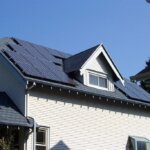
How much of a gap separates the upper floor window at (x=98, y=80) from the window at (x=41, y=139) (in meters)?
4.32

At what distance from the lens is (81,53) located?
23031 millimetres

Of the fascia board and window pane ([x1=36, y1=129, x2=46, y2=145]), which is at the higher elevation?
the fascia board

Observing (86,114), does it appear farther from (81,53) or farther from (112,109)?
(81,53)

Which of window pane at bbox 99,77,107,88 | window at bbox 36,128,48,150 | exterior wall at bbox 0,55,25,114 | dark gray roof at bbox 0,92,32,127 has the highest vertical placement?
window pane at bbox 99,77,107,88

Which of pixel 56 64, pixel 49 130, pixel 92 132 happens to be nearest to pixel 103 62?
pixel 56 64

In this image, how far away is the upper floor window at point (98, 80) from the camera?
21.9 metres

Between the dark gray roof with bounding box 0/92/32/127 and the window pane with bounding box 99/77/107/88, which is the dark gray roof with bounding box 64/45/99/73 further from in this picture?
the dark gray roof with bounding box 0/92/32/127

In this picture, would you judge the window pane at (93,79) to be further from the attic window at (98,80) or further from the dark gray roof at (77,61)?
the dark gray roof at (77,61)

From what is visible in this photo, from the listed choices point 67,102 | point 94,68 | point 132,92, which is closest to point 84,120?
point 67,102

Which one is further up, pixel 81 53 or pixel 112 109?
pixel 81 53

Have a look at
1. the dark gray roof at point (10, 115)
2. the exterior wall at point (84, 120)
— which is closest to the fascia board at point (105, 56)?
the exterior wall at point (84, 120)

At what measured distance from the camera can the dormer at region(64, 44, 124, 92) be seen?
21.3m

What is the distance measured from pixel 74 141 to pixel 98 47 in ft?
17.7

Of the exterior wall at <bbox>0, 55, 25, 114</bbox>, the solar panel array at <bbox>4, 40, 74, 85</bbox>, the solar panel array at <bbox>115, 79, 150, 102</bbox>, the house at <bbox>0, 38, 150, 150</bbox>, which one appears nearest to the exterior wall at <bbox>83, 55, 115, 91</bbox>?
the house at <bbox>0, 38, 150, 150</bbox>
